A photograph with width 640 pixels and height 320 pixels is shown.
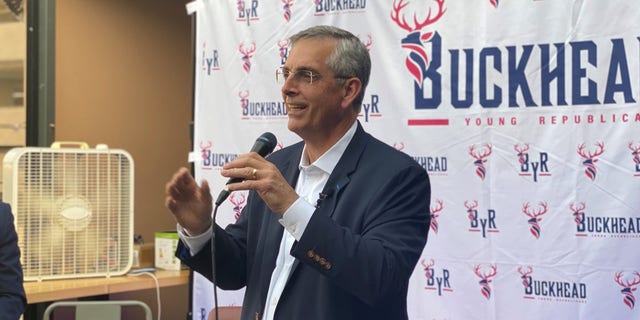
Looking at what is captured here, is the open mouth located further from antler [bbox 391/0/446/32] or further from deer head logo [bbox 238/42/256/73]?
deer head logo [bbox 238/42/256/73]

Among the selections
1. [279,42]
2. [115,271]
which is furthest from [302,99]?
[115,271]

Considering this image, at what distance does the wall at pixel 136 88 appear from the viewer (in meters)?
5.25

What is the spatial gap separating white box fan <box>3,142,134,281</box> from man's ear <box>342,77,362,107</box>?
101 inches

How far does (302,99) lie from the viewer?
2.01 m

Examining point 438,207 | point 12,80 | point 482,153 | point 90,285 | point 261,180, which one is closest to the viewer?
point 261,180

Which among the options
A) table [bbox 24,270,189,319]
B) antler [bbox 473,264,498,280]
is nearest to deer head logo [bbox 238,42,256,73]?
table [bbox 24,270,189,319]

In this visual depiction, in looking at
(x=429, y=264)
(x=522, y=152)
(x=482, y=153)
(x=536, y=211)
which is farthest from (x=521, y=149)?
(x=429, y=264)

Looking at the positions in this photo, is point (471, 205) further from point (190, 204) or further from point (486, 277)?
point (190, 204)

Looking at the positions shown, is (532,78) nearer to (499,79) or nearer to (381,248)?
(499,79)

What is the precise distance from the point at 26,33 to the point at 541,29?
3.24 m

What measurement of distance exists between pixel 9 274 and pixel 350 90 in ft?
5.41

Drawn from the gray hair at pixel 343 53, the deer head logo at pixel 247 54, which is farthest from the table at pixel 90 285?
the gray hair at pixel 343 53

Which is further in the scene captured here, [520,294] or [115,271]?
[115,271]

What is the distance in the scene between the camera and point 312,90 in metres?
2.02
